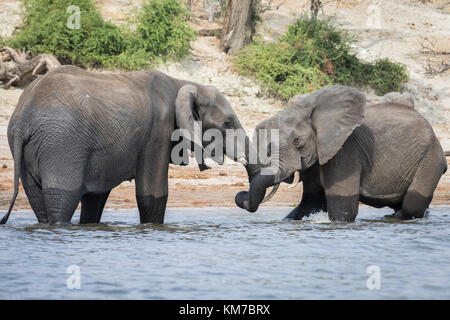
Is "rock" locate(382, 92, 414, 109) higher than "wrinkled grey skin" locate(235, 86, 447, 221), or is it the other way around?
"rock" locate(382, 92, 414, 109)

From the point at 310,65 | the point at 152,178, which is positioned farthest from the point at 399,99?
the point at 310,65

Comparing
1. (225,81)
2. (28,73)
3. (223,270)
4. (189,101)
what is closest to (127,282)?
(223,270)

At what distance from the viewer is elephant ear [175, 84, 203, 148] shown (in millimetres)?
8258

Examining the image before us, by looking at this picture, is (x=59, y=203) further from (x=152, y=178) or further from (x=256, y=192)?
(x=256, y=192)

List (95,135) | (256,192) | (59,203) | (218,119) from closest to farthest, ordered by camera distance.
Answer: (59,203)
(95,135)
(256,192)
(218,119)

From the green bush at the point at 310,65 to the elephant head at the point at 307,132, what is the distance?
10483 millimetres

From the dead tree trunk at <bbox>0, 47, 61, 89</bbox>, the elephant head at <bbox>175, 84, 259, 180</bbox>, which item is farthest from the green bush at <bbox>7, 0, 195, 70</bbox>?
the elephant head at <bbox>175, 84, 259, 180</bbox>

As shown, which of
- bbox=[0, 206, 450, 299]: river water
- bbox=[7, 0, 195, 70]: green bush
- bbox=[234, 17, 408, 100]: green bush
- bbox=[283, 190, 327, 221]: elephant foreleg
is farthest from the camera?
bbox=[234, 17, 408, 100]: green bush

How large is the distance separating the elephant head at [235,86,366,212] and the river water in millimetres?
628

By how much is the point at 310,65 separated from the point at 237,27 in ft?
7.89

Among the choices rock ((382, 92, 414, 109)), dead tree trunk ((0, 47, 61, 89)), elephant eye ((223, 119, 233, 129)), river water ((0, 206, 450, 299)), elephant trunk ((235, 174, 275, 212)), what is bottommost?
river water ((0, 206, 450, 299))

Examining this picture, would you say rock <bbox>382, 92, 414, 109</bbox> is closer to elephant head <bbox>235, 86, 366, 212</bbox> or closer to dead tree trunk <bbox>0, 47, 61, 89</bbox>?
elephant head <bbox>235, 86, 366, 212</bbox>

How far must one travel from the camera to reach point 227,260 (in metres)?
7.23

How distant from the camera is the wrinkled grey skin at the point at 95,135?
24.4 feet
